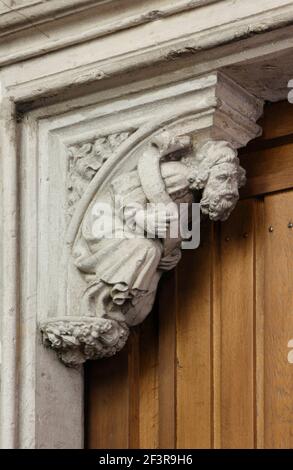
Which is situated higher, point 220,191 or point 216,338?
point 220,191

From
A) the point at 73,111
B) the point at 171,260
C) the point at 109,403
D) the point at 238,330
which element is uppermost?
the point at 73,111

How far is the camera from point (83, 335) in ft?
9.55

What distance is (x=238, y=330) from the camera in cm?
293

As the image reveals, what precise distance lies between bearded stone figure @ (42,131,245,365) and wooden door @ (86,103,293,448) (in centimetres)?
7

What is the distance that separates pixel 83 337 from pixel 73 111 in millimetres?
401

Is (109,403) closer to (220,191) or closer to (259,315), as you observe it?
(259,315)

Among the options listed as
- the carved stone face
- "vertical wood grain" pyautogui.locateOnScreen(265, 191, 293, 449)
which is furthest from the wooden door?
the carved stone face

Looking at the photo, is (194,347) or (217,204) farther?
(194,347)

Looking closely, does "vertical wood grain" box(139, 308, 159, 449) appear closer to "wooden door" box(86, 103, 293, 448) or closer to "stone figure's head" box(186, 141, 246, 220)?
"wooden door" box(86, 103, 293, 448)

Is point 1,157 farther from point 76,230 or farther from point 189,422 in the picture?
point 189,422

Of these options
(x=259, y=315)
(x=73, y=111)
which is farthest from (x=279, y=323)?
(x=73, y=111)

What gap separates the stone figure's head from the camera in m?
2.85

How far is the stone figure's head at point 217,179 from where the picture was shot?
2.85 meters
